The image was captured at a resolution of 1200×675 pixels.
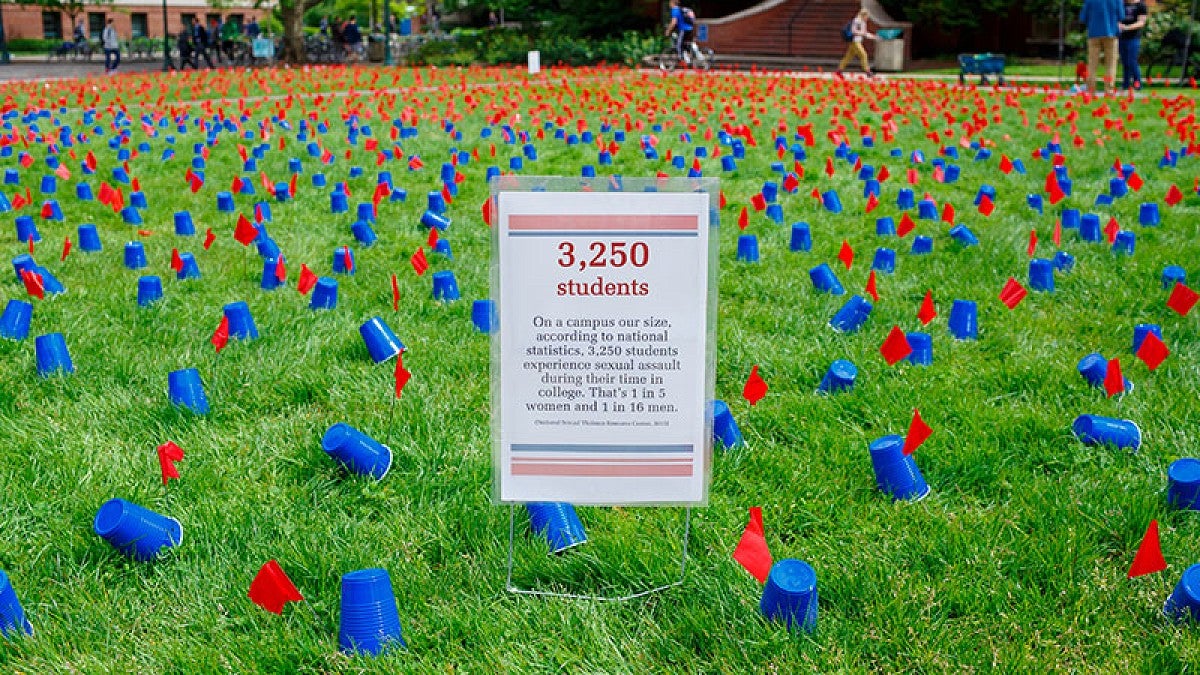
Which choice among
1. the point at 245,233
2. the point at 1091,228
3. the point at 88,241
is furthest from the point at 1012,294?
the point at 88,241

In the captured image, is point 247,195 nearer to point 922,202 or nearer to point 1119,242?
point 922,202

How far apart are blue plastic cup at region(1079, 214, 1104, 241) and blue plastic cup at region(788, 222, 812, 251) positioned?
1.46 meters

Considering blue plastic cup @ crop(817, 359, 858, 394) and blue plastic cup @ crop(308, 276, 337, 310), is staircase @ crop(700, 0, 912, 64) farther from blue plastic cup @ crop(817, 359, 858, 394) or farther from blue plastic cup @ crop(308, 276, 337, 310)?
blue plastic cup @ crop(817, 359, 858, 394)

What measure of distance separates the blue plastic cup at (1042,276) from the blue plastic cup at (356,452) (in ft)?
10.1

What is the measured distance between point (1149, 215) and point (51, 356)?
550 centimetres

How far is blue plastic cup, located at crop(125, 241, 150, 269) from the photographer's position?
5.16 meters

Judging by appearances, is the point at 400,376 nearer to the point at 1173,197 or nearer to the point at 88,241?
the point at 88,241

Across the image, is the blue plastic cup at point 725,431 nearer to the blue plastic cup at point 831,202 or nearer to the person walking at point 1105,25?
the blue plastic cup at point 831,202

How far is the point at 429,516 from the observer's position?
274 centimetres

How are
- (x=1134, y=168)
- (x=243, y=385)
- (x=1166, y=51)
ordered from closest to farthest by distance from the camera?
(x=243, y=385) → (x=1134, y=168) → (x=1166, y=51)

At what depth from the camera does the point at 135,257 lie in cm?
518

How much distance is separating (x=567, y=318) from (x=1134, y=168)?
6.82 metres

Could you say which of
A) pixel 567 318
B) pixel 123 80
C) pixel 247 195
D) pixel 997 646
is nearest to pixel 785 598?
pixel 997 646

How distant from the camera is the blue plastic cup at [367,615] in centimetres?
216
